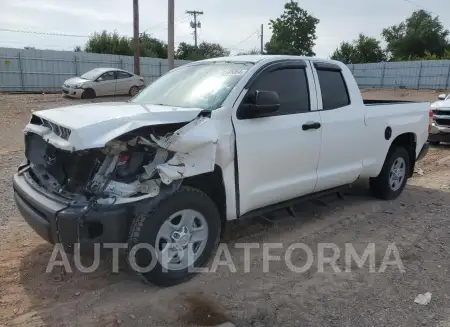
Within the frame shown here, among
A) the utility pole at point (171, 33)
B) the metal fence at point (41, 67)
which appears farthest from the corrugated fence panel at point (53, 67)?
the utility pole at point (171, 33)

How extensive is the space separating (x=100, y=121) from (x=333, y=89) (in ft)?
9.43

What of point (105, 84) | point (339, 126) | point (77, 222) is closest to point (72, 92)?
point (105, 84)

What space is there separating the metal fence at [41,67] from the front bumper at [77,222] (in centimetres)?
2356

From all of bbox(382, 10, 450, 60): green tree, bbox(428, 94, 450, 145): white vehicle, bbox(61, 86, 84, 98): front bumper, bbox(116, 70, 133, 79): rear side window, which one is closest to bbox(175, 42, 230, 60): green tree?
bbox(382, 10, 450, 60): green tree

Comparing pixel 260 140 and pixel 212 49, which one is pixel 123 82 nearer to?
pixel 260 140

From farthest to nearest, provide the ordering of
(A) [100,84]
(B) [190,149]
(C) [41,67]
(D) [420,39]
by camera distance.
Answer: (D) [420,39] < (C) [41,67] < (A) [100,84] < (B) [190,149]

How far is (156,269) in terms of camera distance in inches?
136

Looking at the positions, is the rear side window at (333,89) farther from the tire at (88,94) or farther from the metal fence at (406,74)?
the metal fence at (406,74)

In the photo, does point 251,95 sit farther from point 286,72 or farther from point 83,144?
point 83,144

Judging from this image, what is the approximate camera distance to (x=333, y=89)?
504 centimetres

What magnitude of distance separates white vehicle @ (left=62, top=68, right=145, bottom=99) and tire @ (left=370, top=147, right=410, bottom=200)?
1721 cm

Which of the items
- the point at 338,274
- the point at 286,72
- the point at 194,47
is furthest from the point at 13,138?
the point at 194,47

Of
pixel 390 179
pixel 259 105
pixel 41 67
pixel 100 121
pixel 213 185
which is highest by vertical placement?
pixel 41 67

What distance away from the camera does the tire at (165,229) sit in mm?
3307
